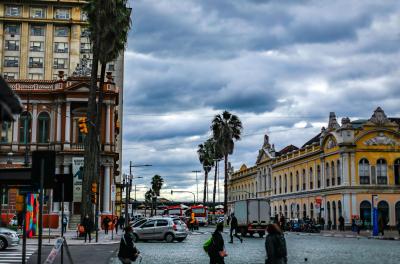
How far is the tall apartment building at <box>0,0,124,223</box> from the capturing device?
3199 inches

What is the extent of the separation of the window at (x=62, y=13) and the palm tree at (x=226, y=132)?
26.1m

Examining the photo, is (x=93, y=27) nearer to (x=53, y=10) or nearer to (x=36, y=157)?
(x=36, y=157)

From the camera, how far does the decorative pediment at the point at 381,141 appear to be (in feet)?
211

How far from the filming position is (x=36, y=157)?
12.1 m

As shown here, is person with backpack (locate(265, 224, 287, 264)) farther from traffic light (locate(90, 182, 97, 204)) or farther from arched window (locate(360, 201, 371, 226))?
arched window (locate(360, 201, 371, 226))

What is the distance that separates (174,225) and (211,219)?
6906 centimetres

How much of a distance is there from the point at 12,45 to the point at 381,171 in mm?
51934

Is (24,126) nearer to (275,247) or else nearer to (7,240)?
(7,240)

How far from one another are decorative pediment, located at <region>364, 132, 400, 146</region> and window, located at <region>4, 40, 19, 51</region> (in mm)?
48915

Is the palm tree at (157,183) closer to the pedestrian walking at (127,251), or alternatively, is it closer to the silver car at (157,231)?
the silver car at (157,231)

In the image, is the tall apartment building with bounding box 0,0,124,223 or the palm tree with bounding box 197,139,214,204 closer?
the tall apartment building with bounding box 0,0,124,223

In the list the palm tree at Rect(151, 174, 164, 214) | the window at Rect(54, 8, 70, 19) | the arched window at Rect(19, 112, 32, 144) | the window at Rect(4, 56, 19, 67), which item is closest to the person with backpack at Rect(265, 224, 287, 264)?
the arched window at Rect(19, 112, 32, 144)

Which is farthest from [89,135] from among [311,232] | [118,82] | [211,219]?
[211,219]

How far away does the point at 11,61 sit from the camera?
81250 millimetres
